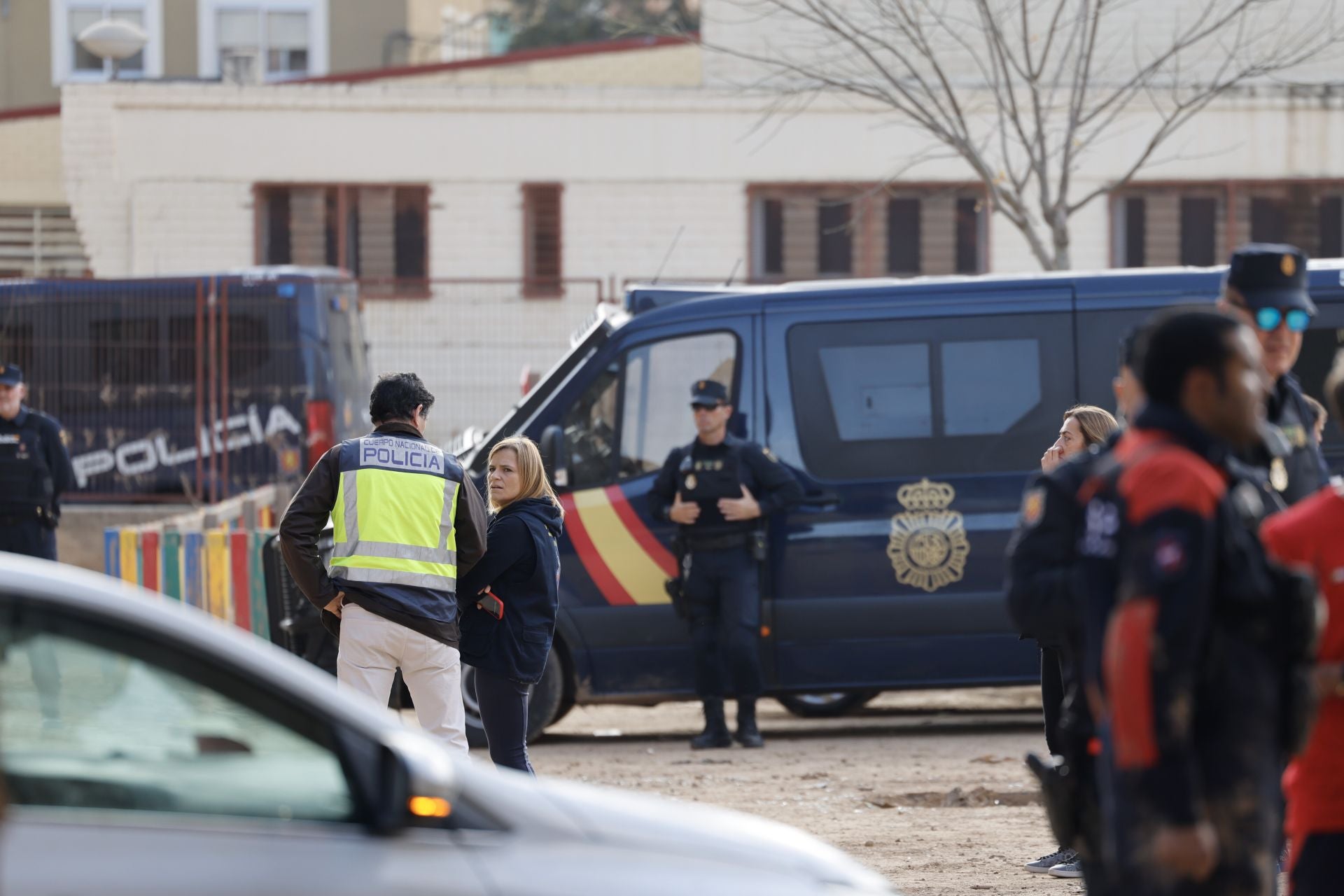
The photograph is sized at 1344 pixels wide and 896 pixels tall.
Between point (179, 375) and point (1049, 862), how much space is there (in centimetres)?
1235

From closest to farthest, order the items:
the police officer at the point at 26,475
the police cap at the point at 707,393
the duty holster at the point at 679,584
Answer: the police cap at the point at 707,393 < the duty holster at the point at 679,584 < the police officer at the point at 26,475

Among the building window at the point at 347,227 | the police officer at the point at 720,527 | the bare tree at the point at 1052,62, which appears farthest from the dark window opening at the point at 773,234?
the police officer at the point at 720,527

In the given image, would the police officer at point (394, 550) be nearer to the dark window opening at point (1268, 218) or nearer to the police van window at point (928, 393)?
the police van window at point (928, 393)

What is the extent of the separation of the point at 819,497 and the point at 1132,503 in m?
6.96

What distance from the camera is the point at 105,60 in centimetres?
3020

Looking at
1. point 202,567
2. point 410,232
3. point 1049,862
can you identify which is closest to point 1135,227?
point 410,232

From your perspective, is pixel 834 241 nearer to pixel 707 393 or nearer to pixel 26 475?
pixel 707 393

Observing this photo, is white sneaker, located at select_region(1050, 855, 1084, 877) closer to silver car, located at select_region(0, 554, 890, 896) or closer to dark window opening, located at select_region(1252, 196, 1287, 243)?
silver car, located at select_region(0, 554, 890, 896)

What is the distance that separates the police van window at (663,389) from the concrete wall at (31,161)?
1750 cm

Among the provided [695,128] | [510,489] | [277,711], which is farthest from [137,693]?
[695,128]

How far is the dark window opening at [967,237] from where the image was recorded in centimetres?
2377

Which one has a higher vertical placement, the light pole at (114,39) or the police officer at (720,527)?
the light pole at (114,39)

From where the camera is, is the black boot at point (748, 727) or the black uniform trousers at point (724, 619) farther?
the black boot at point (748, 727)

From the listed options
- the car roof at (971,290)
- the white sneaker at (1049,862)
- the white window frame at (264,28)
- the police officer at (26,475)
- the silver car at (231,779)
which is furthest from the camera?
the white window frame at (264,28)
